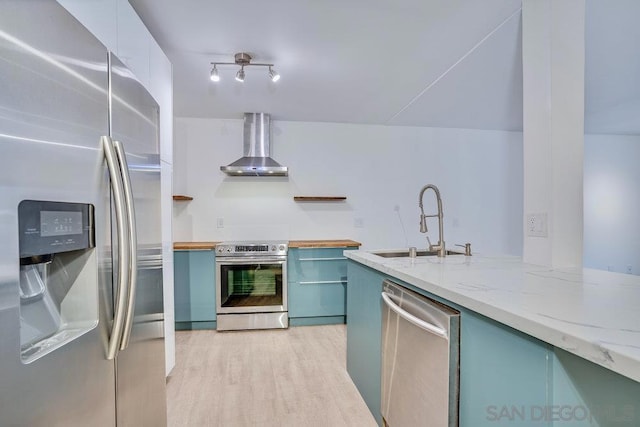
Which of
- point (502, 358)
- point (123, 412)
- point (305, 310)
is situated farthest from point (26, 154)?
point (305, 310)

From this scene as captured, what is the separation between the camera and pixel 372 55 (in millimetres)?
2088

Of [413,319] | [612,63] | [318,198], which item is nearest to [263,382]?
[413,319]

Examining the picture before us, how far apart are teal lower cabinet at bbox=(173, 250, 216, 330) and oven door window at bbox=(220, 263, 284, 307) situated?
17 centimetres

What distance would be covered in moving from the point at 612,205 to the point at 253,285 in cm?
517

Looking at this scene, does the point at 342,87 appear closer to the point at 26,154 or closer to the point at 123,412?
the point at 26,154

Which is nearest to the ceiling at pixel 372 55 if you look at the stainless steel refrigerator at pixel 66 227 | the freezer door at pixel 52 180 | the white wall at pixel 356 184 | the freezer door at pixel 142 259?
the white wall at pixel 356 184

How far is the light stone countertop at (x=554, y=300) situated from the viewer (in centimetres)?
55

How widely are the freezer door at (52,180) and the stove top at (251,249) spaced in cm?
205

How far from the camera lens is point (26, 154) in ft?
1.81

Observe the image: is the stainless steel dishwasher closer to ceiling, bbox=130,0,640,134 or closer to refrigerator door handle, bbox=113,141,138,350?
refrigerator door handle, bbox=113,141,138,350

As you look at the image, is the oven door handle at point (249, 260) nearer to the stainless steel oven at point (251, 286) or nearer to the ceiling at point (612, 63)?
the stainless steel oven at point (251, 286)

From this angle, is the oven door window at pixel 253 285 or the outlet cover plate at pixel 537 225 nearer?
the outlet cover plate at pixel 537 225

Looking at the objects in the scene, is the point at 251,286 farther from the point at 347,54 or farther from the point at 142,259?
the point at 347,54

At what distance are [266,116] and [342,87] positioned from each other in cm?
107
